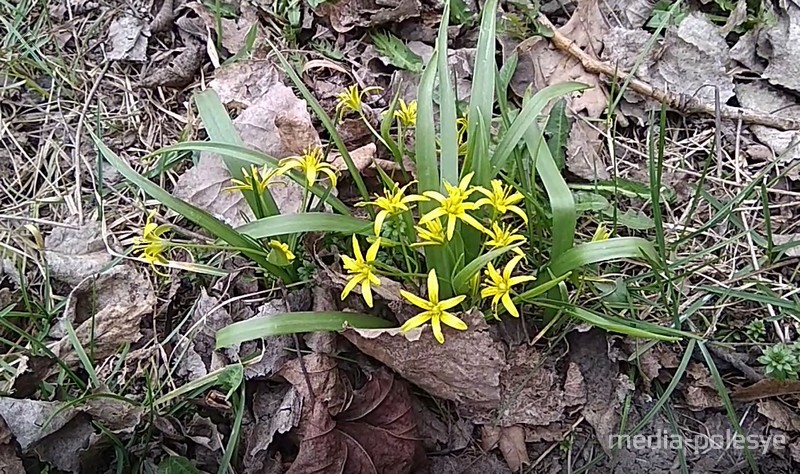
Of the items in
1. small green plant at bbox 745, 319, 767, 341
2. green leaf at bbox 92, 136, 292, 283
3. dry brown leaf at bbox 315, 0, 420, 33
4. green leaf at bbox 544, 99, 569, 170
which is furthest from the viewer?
dry brown leaf at bbox 315, 0, 420, 33

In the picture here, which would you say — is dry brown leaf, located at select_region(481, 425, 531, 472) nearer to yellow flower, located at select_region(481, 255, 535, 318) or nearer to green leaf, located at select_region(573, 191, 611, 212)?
yellow flower, located at select_region(481, 255, 535, 318)

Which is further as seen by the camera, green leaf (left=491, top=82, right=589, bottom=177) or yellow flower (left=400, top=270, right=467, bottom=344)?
green leaf (left=491, top=82, right=589, bottom=177)

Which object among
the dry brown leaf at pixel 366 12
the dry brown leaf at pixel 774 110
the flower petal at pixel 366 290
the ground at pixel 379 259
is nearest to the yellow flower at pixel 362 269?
the flower petal at pixel 366 290

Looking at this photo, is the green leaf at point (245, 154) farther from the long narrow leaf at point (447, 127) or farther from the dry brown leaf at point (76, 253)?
the dry brown leaf at point (76, 253)

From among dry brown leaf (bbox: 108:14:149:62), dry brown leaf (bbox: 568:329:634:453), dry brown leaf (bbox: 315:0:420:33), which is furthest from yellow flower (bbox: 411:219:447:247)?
dry brown leaf (bbox: 108:14:149:62)

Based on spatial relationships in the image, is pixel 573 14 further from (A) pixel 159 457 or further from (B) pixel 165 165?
(A) pixel 159 457

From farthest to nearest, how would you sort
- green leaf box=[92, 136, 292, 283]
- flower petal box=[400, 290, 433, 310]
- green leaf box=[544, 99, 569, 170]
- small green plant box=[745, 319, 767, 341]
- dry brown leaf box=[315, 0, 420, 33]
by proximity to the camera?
dry brown leaf box=[315, 0, 420, 33] → green leaf box=[544, 99, 569, 170] → small green plant box=[745, 319, 767, 341] → green leaf box=[92, 136, 292, 283] → flower petal box=[400, 290, 433, 310]

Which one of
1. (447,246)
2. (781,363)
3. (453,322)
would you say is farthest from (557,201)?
(781,363)
